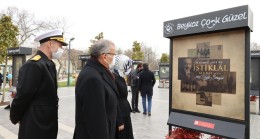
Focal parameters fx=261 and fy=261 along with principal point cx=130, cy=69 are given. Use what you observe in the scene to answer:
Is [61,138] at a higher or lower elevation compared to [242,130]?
lower

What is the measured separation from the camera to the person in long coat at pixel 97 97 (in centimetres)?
227

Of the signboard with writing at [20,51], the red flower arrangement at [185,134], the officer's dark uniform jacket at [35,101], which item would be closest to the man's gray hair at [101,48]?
the officer's dark uniform jacket at [35,101]

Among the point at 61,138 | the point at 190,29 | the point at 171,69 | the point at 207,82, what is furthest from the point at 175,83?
the point at 61,138

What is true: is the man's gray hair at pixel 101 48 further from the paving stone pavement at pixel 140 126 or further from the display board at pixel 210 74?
the paving stone pavement at pixel 140 126

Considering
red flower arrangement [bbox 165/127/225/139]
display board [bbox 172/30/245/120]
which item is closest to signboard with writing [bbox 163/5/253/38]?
display board [bbox 172/30/245/120]

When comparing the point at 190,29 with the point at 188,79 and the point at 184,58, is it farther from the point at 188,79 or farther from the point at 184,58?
the point at 188,79

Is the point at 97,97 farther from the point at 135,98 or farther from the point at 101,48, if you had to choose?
the point at 135,98

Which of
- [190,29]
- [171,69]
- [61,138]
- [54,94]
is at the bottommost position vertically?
[61,138]

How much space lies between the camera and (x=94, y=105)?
7.44 feet

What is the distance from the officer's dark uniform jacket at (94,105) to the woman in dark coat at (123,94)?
1.26 meters

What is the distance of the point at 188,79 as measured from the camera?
4070mm

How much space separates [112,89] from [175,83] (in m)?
1.95

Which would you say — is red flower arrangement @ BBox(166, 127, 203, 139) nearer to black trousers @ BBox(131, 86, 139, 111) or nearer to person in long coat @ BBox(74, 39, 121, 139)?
person in long coat @ BBox(74, 39, 121, 139)

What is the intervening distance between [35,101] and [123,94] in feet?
5.71
